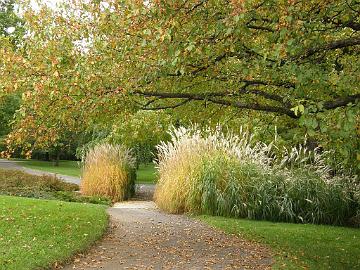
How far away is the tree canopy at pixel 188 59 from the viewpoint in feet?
17.5

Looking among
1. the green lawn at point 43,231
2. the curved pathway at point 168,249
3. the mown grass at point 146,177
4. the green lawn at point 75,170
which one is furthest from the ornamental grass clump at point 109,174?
the green lawn at point 75,170

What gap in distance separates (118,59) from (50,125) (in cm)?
151

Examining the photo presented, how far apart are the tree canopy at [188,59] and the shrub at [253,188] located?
13.6ft

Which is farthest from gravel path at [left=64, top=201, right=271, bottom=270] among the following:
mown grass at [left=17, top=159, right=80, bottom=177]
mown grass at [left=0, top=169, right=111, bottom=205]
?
mown grass at [left=17, top=159, right=80, bottom=177]

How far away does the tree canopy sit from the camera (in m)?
5.33

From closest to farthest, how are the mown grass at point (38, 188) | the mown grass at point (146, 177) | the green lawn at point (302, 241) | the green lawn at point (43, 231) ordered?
the green lawn at point (43, 231), the green lawn at point (302, 241), the mown grass at point (38, 188), the mown grass at point (146, 177)

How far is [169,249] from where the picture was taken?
8180mm

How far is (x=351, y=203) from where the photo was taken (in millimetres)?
12758

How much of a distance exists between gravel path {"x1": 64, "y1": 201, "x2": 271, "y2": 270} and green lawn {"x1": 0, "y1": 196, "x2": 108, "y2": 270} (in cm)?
26

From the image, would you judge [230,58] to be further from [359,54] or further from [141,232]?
[141,232]

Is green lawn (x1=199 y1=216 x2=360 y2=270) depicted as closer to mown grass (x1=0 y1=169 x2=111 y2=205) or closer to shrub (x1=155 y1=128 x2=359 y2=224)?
shrub (x1=155 y1=128 x2=359 y2=224)

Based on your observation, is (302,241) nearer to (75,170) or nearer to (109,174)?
(109,174)

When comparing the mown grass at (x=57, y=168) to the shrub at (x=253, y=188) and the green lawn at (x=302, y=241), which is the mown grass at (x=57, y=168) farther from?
the green lawn at (x=302, y=241)

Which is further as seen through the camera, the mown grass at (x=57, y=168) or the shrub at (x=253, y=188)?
the mown grass at (x=57, y=168)
